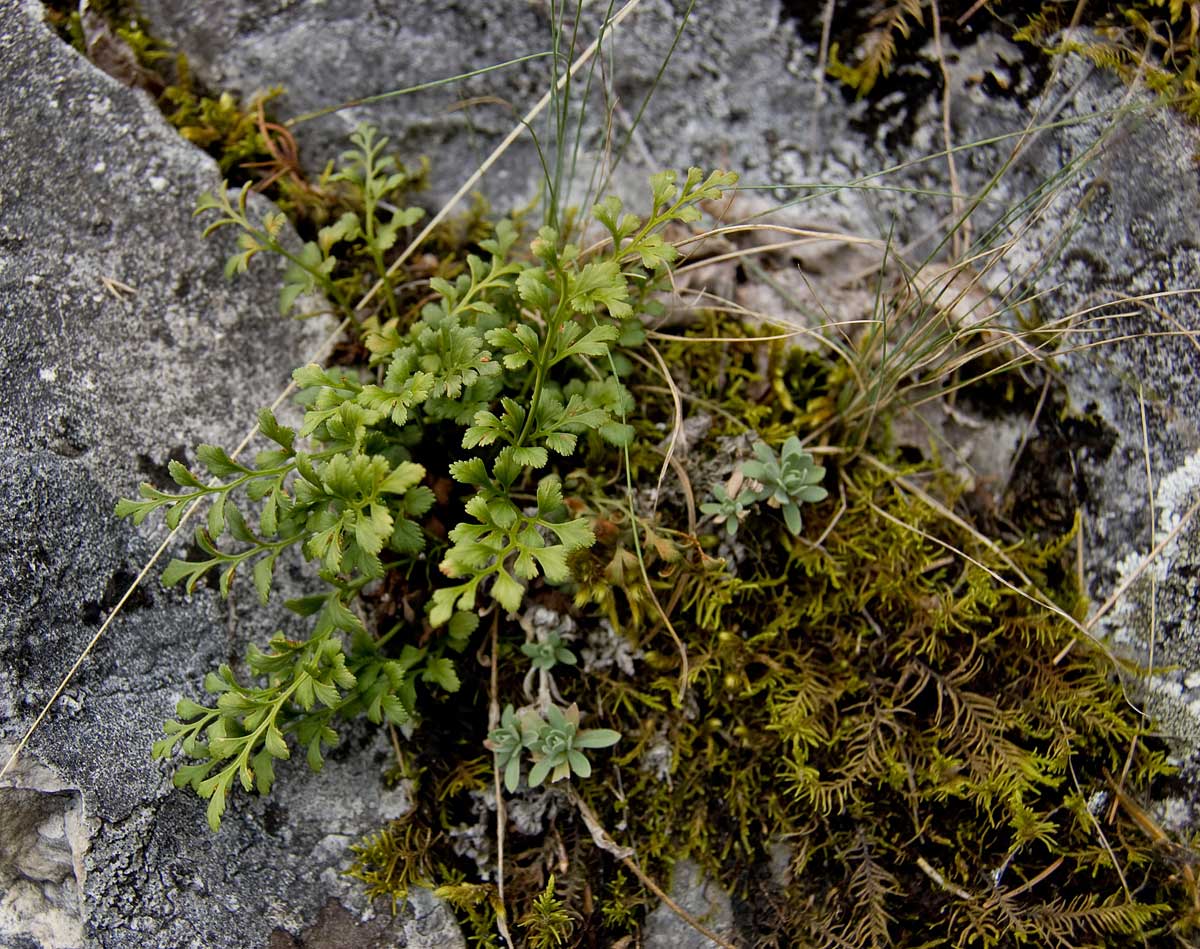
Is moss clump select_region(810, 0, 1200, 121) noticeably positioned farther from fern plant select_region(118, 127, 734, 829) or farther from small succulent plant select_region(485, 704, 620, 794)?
small succulent plant select_region(485, 704, 620, 794)

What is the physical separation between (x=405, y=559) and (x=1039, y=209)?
2264 millimetres

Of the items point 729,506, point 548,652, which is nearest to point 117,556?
point 548,652

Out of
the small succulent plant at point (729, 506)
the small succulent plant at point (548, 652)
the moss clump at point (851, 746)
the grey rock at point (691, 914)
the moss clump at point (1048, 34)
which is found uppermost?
the moss clump at point (1048, 34)

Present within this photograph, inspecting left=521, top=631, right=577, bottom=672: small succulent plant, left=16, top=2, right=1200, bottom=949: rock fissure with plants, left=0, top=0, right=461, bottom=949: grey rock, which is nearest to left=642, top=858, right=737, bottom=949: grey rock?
left=16, top=2, right=1200, bottom=949: rock fissure with plants

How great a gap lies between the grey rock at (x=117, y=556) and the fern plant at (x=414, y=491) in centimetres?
14

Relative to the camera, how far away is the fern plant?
231 cm

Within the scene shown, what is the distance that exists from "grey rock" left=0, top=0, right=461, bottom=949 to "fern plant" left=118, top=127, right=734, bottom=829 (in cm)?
14

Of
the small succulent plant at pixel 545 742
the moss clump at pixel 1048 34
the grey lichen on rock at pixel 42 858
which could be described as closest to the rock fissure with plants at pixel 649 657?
the small succulent plant at pixel 545 742

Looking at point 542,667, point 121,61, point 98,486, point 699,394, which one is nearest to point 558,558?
point 542,667

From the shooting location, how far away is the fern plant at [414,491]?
91.1 inches

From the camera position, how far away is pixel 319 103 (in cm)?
326

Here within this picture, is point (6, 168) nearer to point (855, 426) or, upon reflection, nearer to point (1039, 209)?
point (855, 426)

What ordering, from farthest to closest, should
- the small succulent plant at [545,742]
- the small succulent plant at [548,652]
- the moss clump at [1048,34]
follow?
the moss clump at [1048,34] < the small succulent plant at [548,652] < the small succulent plant at [545,742]

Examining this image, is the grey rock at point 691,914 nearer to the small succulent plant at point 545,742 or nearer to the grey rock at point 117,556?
the small succulent plant at point 545,742
